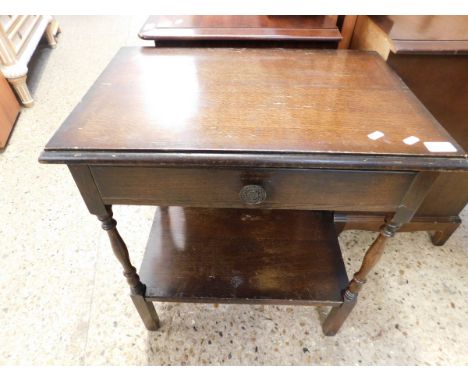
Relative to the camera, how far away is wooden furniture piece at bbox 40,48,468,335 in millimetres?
470

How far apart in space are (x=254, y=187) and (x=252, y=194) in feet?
0.05

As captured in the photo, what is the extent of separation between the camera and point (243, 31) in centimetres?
81

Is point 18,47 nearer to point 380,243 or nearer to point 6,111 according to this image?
point 6,111

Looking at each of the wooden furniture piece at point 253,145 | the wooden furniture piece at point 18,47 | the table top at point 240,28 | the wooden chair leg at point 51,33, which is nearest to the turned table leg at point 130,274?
the wooden furniture piece at point 253,145

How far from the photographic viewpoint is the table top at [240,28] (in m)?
0.79

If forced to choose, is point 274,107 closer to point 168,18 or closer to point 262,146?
→ point 262,146

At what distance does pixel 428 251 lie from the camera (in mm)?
1116

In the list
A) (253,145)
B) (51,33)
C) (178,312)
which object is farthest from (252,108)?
(51,33)

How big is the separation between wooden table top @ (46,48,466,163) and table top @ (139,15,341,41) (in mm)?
83

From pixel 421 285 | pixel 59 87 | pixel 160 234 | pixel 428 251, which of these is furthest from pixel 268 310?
pixel 59 87

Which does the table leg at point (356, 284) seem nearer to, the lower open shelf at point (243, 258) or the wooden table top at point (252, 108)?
the lower open shelf at point (243, 258)

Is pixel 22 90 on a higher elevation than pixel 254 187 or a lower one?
lower

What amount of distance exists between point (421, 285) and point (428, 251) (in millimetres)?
159

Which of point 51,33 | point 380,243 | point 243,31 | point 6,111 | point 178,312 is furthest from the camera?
point 51,33
